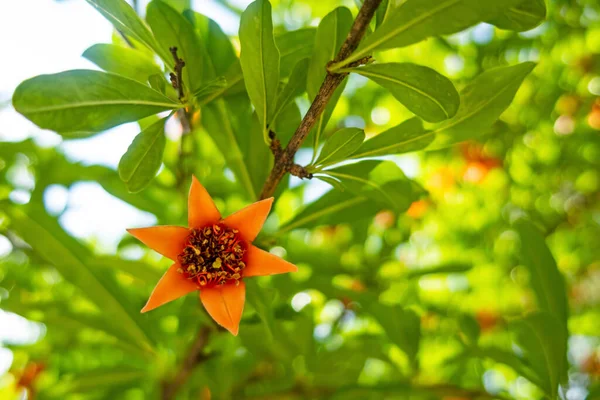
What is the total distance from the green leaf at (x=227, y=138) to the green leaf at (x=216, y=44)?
0.07 meters

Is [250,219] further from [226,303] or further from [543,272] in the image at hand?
[543,272]

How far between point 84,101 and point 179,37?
0.21 m

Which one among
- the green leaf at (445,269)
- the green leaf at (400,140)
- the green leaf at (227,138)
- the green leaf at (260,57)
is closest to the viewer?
the green leaf at (260,57)

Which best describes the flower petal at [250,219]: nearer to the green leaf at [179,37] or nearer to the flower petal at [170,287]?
the flower petal at [170,287]

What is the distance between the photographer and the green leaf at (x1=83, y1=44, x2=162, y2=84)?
89 centimetres

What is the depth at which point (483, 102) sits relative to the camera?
86cm

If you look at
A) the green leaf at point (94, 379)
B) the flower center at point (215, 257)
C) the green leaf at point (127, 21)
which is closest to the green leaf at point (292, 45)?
the green leaf at point (127, 21)

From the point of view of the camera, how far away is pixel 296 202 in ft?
6.01

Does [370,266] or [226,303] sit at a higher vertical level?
[370,266]

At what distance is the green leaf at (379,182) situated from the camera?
0.91 m

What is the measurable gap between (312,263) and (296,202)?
0.47m

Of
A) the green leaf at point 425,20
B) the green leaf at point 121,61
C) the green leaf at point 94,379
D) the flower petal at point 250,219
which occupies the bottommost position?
the green leaf at point 94,379

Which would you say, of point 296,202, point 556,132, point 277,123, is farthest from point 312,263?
point 556,132

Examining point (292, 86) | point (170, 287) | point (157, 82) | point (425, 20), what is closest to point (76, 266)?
point (170, 287)
